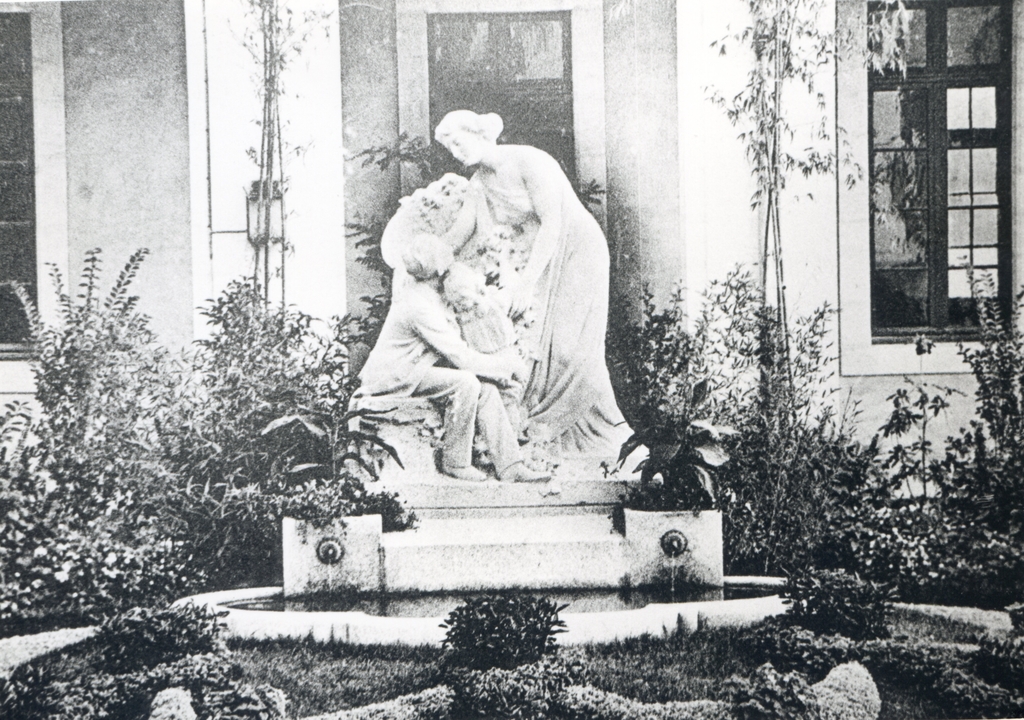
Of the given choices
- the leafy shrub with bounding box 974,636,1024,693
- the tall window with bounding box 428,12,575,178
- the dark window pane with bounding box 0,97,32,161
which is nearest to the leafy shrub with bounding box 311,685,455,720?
the leafy shrub with bounding box 974,636,1024,693

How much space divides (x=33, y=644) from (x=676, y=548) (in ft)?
10.4

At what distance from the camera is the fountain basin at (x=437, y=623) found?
4871 mm

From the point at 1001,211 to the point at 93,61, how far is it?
16.7 feet

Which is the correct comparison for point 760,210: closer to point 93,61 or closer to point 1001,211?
point 1001,211

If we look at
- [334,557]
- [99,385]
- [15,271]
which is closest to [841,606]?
[334,557]

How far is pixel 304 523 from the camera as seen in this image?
5371 mm

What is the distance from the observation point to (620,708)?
4484 millimetres

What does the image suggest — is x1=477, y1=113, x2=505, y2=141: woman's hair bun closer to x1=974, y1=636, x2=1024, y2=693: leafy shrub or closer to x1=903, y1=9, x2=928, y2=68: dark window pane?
x1=903, y1=9, x2=928, y2=68: dark window pane

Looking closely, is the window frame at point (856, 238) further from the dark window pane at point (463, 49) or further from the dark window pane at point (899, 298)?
the dark window pane at point (463, 49)

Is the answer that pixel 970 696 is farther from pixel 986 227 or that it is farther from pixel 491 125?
pixel 491 125

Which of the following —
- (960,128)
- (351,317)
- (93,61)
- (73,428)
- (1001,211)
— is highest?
(93,61)

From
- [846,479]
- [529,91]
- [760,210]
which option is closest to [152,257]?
[529,91]

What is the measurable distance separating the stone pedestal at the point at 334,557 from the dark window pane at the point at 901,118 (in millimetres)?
3570

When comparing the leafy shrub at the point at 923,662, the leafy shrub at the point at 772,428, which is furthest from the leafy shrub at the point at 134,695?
the leafy shrub at the point at 772,428
